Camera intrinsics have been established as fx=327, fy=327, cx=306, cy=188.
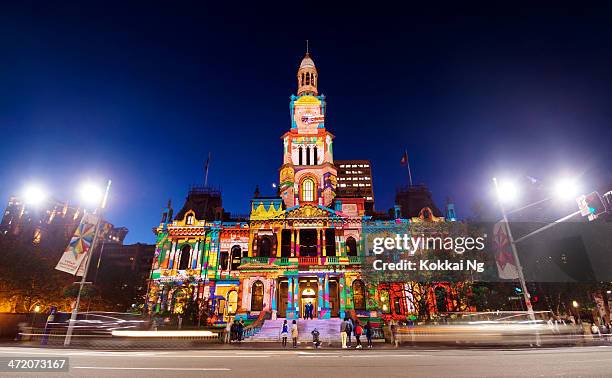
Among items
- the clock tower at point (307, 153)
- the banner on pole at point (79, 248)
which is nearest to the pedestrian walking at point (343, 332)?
the banner on pole at point (79, 248)

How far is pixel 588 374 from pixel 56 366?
13.1m

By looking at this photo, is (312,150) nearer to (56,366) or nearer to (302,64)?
(302,64)

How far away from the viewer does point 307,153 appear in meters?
46.4

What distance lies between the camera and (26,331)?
2052 centimetres

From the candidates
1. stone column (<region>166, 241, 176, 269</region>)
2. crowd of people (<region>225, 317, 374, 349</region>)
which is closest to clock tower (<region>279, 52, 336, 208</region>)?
stone column (<region>166, 241, 176, 269</region>)

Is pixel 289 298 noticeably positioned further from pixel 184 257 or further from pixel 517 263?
pixel 517 263

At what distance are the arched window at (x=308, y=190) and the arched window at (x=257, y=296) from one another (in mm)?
12476

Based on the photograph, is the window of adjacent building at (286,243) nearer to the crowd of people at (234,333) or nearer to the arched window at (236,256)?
the arched window at (236,256)

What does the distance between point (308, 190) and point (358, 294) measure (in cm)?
1487

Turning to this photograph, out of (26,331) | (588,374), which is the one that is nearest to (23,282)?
(26,331)

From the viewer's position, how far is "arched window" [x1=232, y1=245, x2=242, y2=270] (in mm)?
39156

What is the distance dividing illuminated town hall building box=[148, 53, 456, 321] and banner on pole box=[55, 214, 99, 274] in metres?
16.4

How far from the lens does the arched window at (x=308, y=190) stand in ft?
142

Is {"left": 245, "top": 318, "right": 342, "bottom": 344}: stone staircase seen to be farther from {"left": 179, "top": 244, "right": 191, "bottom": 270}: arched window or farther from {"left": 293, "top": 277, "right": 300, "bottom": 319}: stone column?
{"left": 179, "top": 244, "right": 191, "bottom": 270}: arched window
